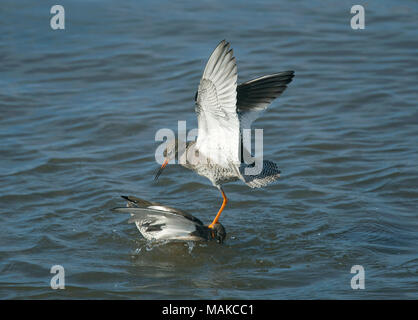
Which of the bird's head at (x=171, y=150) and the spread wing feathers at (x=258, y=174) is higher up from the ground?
the bird's head at (x=171, y=150)

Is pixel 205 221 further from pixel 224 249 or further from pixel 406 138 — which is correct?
pixel 406 138

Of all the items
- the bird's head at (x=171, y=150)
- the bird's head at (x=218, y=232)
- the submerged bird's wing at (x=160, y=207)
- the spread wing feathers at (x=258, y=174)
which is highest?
the bird's head at (x=171, y=150)

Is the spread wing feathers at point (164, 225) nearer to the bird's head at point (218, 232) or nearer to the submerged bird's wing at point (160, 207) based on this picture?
the submerged bird's wing at point (160, 207)

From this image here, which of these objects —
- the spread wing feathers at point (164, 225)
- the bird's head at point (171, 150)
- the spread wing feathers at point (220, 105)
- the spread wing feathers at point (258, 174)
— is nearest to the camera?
the spread wing feathers at point (220, 105)

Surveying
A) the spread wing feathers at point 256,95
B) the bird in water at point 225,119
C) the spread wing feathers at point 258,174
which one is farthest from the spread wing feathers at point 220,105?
the spread wing feathers at point 256,95

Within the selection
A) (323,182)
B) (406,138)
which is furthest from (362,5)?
(323,182)

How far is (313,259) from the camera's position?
6.06 meters

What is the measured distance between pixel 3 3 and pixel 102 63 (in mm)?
3219

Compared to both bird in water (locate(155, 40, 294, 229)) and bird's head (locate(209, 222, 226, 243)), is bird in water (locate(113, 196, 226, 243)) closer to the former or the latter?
bird's head (locate(209, 222, 226, 243))

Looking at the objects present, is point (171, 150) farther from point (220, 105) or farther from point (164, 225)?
point (220, 105)

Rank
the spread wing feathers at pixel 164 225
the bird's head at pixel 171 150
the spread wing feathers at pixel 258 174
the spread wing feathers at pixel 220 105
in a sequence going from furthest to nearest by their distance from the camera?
the bird's head at pixel 171 150
the spread wing feathers at pixel 258 174
the spread wing feathers at pixel 164 225
the spread wing feathers at pixel 220 105

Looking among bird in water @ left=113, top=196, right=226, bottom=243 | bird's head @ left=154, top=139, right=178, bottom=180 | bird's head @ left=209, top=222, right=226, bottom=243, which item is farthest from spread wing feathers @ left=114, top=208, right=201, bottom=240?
bird's head @ left=154, top=139, right=178, bottom=180

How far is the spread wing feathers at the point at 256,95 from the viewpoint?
6.32m

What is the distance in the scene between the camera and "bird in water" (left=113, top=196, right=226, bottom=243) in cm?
607
